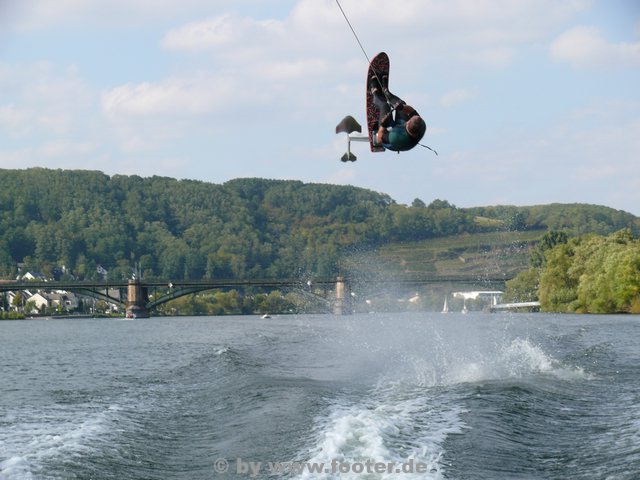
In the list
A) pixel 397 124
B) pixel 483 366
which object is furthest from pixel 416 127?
pixel 483 366

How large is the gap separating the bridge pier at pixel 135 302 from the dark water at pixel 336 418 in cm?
9888

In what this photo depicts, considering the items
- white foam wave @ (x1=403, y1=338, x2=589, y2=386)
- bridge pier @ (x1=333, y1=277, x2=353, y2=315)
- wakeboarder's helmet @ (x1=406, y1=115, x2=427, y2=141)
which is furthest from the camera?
bridge pier @ (x1=333, y1=277, x2=353, y2=315)

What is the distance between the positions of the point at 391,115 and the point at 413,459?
5.89 m

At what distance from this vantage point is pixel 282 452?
52.3ft

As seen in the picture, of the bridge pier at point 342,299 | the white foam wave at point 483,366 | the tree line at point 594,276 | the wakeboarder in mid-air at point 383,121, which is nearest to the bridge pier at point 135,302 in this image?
the bridge pier at point 342,299

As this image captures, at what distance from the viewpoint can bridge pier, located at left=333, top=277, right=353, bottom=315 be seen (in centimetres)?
13650

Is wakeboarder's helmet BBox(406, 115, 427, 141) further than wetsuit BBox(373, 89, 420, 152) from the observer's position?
No

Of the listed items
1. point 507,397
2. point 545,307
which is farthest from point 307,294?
point 507,397

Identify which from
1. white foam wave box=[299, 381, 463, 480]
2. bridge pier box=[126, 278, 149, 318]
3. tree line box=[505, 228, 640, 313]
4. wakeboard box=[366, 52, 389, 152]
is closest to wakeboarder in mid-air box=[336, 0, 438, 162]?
wakeboard box=[366, 52, 389, 152]

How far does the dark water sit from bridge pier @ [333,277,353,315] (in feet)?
333

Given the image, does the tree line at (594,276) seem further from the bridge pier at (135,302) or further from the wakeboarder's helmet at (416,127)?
the wakeboarder's helmet at (416,127)

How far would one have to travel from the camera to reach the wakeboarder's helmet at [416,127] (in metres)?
14.7

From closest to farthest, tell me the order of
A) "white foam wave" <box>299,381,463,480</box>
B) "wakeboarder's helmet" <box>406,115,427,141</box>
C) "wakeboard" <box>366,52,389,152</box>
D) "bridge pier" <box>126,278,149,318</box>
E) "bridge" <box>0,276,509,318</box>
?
"wakeboarder's helmet" <box>406,115,427,141</box> < "white foam wave" <box>299,381,463,480</box> < "wakeboard" <box>366,52,389,152</box> < "bridge" <box>0,276,509,318</box> < "bridge pier" <box>126,278,149,318</box>

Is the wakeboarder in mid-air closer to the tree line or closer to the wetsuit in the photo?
the wetsuit
